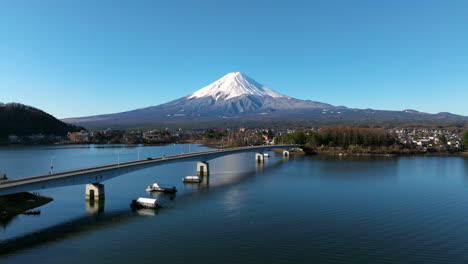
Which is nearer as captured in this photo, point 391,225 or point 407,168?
point 391,225

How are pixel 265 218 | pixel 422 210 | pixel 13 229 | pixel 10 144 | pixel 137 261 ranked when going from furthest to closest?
pixel 10 144 < pixel 422 210 < pixel 265 218 < pixel 13 229 < pixel 137 261

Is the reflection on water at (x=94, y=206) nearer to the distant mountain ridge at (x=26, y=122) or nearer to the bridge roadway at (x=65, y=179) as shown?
the bridge roadway at (x=65, y=179)

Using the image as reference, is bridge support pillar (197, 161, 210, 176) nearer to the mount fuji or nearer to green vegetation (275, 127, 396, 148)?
green vegetation (275, 127, 396, 148)

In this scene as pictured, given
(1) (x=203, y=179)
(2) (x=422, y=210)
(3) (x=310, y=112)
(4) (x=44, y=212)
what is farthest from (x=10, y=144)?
(3) (x=310, y=112)


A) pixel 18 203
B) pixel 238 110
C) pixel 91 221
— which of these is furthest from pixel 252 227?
pixel 238 110

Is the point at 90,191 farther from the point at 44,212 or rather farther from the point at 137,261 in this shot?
the point at 137,261

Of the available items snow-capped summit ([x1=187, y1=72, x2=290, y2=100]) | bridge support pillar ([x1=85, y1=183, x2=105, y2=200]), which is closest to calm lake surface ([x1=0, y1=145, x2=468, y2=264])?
bridge support pillar ([x1=85, y1=183, x2=105, y2=200])
